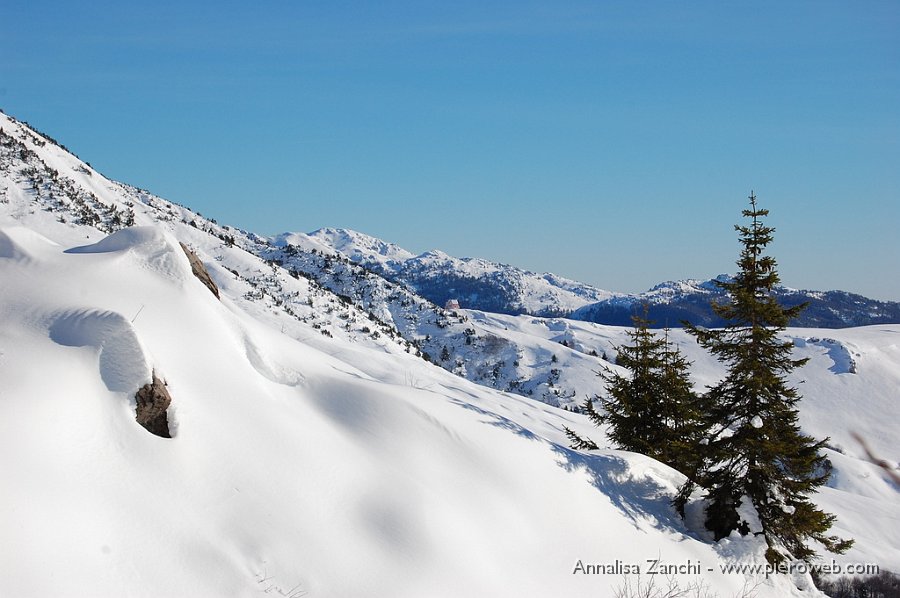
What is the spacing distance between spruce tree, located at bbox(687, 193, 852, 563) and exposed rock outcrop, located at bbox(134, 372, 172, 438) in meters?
12.8

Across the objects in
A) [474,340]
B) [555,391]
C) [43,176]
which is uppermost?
[43,176]

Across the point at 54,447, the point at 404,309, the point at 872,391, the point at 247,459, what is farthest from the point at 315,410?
the point at 872,391

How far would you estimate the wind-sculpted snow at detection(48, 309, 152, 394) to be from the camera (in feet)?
28.9

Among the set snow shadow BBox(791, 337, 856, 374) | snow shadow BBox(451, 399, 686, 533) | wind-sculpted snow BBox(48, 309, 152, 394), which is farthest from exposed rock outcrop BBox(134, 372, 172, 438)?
snow shadow BBox(791, 337, 856, 374)

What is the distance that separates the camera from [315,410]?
1155 cm

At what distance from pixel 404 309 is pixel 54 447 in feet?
277

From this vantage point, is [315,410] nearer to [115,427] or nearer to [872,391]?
[115,427]

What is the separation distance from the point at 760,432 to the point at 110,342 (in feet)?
47.8

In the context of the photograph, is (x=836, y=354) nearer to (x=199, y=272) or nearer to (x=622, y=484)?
(x=622, y=484)

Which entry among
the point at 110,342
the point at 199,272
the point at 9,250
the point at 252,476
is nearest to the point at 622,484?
the point at 252,476

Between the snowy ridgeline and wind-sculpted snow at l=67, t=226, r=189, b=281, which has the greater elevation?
wind-sculpted snow at l=67, t=226, r=189, b=281

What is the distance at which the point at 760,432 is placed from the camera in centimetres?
1454

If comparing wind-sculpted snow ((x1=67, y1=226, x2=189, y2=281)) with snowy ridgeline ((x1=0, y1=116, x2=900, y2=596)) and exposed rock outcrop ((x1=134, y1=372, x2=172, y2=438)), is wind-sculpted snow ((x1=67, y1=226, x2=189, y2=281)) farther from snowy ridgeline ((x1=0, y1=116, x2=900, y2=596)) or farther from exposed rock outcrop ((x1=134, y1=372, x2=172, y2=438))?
exposed rock outcrop ((x1=134, y1=372, x2=172, y2=438))

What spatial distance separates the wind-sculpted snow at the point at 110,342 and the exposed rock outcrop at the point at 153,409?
0.14 m
